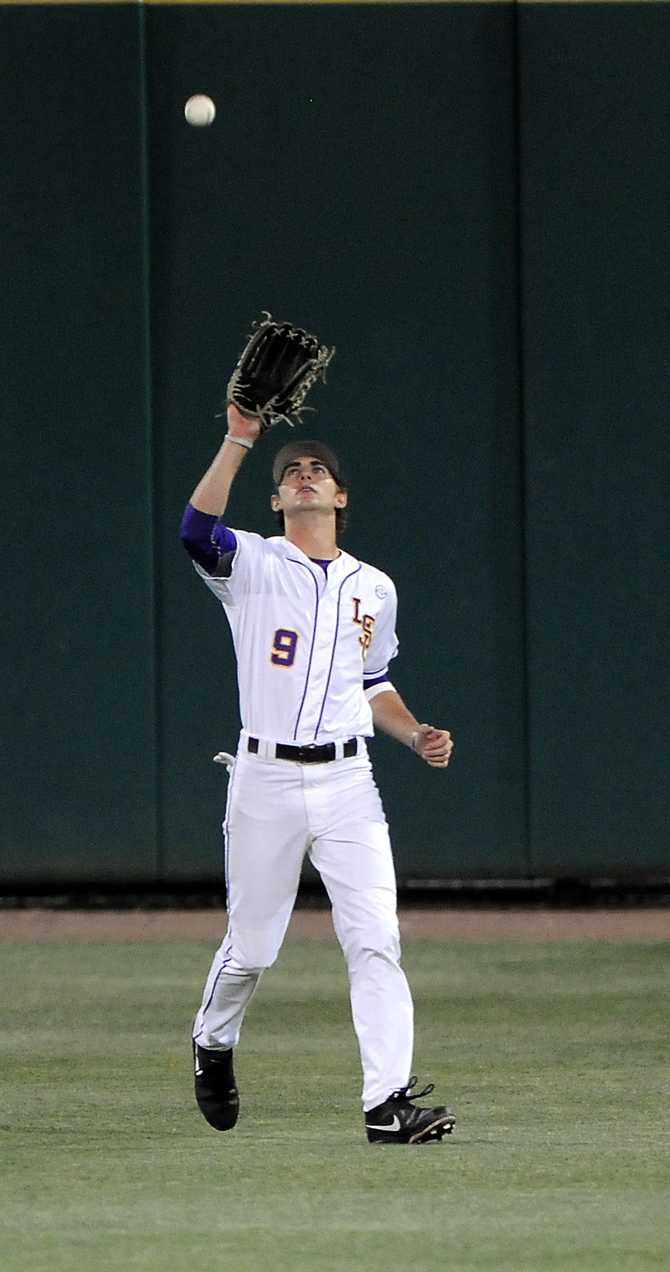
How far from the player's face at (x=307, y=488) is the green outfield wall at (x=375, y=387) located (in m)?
4.38

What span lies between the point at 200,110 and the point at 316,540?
4749 millimetres

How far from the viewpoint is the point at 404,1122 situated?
5.46 m

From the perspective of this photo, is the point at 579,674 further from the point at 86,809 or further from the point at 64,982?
the point at 64,982

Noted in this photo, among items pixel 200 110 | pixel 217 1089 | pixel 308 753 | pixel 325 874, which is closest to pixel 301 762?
pixel 308 753

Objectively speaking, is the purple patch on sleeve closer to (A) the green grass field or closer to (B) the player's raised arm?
(B) the player's raised arm

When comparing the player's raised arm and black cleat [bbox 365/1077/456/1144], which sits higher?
the player's raised arm

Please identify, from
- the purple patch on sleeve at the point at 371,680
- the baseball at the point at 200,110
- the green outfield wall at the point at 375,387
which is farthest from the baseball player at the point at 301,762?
the baseball at the point at 200,110

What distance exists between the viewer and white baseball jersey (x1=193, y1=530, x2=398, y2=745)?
5793 mm

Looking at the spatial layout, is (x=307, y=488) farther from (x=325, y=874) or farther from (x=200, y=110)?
(x=200, y=110)

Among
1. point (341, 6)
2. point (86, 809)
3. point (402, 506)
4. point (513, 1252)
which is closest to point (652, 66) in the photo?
point (341, 6)

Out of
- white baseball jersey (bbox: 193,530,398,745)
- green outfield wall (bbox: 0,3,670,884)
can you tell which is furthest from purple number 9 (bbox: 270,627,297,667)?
green outfield wall (bbox: 0,3,670,884)

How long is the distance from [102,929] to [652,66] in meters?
4.60

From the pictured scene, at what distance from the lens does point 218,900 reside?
10461 millimetres

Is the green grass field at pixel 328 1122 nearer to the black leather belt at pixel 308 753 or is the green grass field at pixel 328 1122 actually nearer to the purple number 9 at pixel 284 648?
the black leather belt at pixel 308 753
